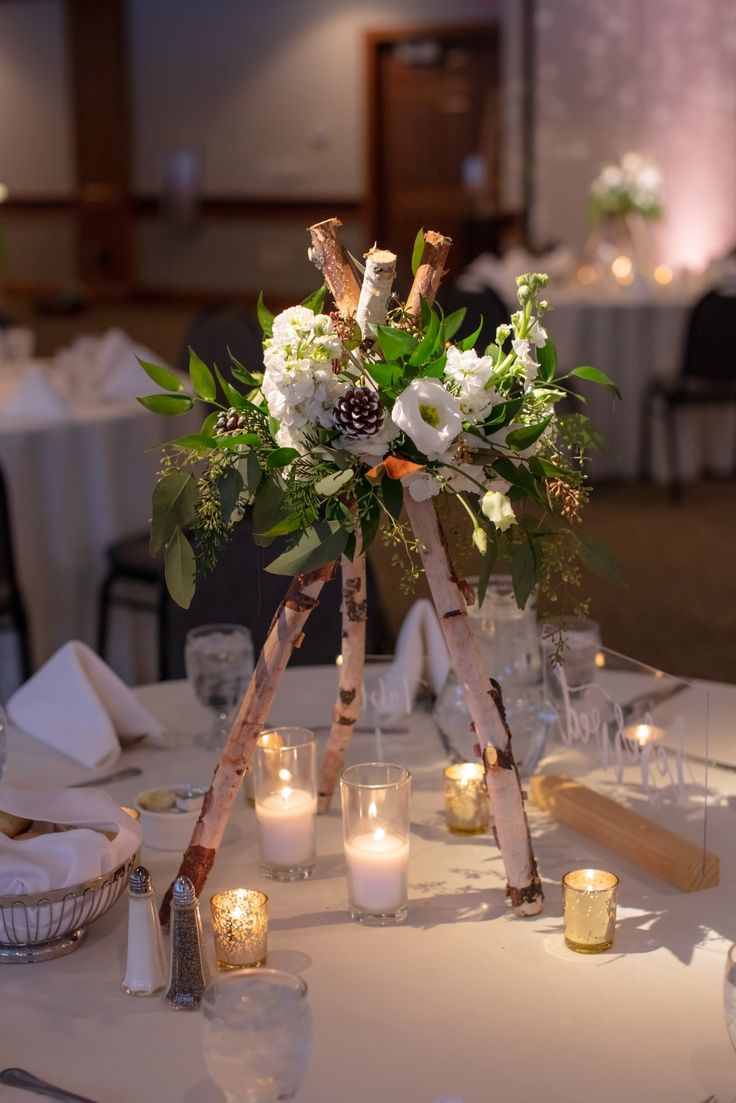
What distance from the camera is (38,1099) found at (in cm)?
105

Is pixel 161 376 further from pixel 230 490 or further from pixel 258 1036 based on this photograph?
pixel 258 1036

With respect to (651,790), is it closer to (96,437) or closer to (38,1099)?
(38,1099)

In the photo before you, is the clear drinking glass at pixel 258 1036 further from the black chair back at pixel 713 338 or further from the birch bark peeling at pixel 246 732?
the black chair back at pixel 713 338

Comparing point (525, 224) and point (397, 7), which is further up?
point (397, 7)

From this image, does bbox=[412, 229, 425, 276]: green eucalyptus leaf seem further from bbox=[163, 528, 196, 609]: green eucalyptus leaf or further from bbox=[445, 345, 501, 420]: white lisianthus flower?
bbox=[163, 528, 196, 609]: green eucalyptus leaf

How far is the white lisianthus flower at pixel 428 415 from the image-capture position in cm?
117

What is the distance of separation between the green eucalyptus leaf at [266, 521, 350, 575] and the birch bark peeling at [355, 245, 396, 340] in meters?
0.20

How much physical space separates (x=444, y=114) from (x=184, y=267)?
2.78 metres

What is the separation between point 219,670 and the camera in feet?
6.04

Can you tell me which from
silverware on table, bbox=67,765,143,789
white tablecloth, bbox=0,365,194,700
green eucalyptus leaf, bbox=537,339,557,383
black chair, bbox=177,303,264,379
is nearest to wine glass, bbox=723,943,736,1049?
green eucalyptus leaf, bbox=537,339,557,383

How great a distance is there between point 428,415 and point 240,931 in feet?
1.65

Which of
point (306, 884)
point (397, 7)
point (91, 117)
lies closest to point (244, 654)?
point (306, 884)

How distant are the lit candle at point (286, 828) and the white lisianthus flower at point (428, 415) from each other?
0.47 m

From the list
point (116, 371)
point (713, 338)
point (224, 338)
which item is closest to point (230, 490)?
point (116, 371)
